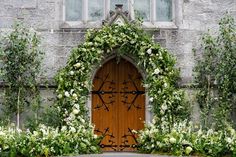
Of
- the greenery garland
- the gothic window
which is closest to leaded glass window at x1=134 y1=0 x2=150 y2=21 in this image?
the gothic window

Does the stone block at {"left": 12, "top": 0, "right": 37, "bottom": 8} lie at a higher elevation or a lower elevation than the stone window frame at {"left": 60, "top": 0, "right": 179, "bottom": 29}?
higher

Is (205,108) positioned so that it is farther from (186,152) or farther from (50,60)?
(50,60)

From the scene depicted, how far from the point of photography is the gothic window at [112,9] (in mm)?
12062

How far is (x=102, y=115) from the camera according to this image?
39.3ft

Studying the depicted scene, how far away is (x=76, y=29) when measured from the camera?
11.9m

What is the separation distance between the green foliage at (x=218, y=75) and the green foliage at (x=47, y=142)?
227 centimetres

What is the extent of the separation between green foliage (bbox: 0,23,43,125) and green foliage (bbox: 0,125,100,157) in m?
0.62

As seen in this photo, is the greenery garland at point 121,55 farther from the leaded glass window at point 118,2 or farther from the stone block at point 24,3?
the stone block at point 24,3

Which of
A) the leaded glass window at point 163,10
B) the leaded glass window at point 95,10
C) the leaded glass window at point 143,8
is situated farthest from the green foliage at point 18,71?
the leaded glass window at point 163,10

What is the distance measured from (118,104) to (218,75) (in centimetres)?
204

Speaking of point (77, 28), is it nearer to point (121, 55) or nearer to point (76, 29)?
point (76, 29)

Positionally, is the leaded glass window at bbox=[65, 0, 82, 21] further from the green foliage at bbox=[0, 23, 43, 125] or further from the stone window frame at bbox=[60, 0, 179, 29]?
the green foliage at bbox=[0, 23, 43, 125]

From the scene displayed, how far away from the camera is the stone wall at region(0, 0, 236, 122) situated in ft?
38.8

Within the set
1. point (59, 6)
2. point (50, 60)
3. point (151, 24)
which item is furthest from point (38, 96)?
point (151, 24)
